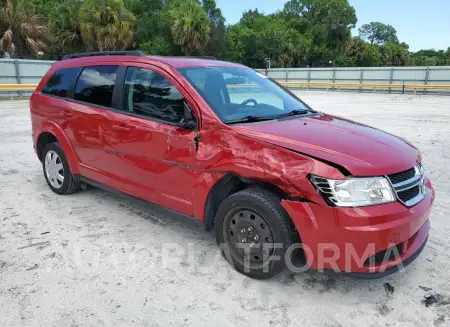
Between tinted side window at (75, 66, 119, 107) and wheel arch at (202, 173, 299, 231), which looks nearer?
wheel arch at (202, 173, 299, 231)

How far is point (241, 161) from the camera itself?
293cm

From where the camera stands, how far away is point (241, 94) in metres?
3.92

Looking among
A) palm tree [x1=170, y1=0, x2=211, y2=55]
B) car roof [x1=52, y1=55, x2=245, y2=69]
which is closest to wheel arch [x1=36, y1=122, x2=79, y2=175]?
car roof [x1=52, y1=55, x2=245, y2=69]

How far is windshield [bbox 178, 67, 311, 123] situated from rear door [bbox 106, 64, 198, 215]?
23cm

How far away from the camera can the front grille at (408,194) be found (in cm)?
274

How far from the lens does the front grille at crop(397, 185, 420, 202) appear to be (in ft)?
8.98

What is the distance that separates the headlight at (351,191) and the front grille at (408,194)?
0.59 feet

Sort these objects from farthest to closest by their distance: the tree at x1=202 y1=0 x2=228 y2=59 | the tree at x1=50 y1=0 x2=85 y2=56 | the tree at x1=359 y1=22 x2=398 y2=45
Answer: the tree at x1=359 y1=22 x2=398 y2=45, the tree at x1=202 y1=0 x2=228 y2=59, the tree at x1=50 y1=0 x2=85 y2=56

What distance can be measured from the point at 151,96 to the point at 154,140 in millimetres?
450

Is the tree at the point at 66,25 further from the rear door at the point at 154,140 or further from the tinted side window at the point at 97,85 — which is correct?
the rear door at the point at 154,140

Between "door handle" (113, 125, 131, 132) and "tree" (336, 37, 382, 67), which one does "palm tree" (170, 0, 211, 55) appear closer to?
"tree" (336, 37, 382, 67)

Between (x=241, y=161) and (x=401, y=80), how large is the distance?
28.3 meters

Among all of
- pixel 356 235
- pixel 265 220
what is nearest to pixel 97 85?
pixel 265 220

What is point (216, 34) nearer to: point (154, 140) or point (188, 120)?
point (154, 140)
